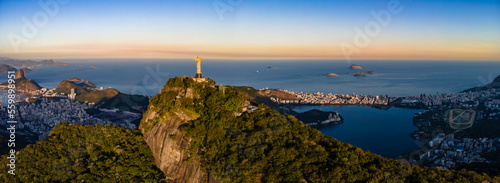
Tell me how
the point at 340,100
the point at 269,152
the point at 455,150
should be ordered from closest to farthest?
the point at 269,152 < the point at 455,150 < the point at 340,100

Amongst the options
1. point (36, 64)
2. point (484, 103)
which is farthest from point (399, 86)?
point (36, 64)

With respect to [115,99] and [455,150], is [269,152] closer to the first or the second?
[455,150]

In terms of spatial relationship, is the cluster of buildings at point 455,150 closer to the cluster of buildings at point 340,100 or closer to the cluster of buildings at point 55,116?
the cluster of buildings at point 340,100

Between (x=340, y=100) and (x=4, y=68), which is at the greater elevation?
(x=4, y=68)

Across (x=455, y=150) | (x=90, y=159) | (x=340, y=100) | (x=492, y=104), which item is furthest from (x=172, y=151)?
(x=492, y=104)

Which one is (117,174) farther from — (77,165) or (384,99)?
(384,99)

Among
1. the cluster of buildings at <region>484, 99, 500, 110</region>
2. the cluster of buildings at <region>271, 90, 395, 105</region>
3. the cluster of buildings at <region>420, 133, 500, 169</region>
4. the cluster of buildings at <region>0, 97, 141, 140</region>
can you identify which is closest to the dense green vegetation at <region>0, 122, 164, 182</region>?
the cluster of buildings at <region>0, 97, 141, 140</region>

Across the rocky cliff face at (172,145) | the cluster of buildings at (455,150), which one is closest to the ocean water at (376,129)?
the cluster of buildings at (455,150)
